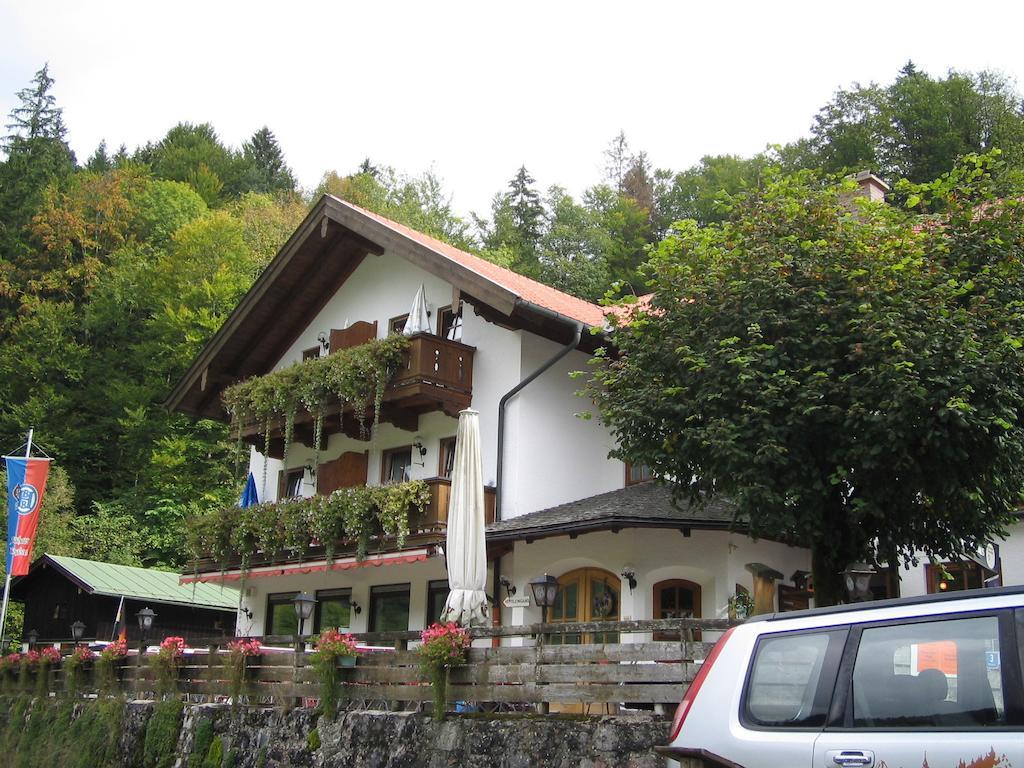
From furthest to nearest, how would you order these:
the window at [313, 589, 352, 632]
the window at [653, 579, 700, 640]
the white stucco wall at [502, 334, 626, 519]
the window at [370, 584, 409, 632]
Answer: the window at [313, 589, 352, 632] < the window at [370, 584, 409, 632] < the white stucco wall at [502, 334, 626, 519] < the window at [653, 579, 700, 640]

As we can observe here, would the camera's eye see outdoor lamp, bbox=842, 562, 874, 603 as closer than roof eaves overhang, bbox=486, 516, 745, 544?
Yes

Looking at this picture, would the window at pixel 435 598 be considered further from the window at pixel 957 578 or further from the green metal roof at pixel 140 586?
the green metal roof at pixel 140 586

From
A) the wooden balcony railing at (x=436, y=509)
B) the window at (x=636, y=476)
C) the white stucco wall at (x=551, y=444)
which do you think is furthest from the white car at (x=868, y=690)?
the window at (x=636, y=476)

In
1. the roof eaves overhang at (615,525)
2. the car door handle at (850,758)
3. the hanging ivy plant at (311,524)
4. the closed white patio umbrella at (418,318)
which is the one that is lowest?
the car door handle at (850,758)

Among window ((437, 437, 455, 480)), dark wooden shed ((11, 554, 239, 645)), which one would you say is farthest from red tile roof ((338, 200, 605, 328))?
dark wooden shed ((11, 554, 239, 645))

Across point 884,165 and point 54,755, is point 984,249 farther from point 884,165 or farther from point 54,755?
point 884,165

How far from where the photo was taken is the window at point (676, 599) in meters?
18.1

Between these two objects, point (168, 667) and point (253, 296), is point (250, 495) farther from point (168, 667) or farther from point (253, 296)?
point (168, 667)

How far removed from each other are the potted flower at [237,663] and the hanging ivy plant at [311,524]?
402 centimetres

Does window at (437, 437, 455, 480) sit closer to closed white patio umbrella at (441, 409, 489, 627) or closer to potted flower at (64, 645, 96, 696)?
closed white patio umbrella at (441, 409, 489, 627)

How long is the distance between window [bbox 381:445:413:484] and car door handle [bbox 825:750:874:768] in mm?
16485

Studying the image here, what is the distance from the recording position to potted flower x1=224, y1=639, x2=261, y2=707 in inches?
603

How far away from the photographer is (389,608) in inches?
858

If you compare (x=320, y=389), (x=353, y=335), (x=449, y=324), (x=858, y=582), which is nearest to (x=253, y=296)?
(x=353, y=335)
